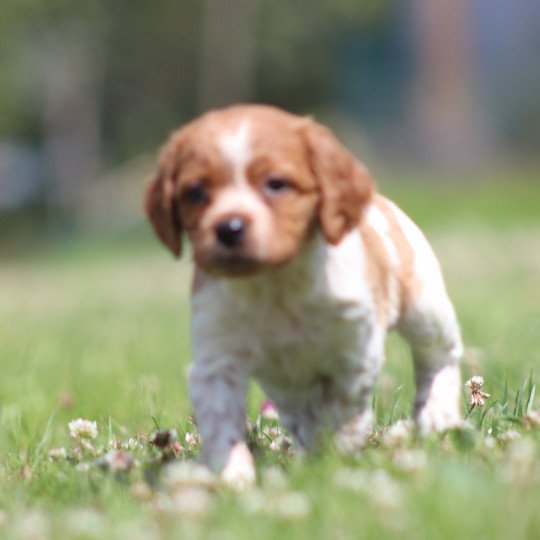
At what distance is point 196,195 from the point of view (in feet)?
13.2

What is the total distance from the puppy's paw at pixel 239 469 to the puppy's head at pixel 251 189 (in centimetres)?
58

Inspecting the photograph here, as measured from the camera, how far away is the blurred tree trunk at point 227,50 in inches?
1468

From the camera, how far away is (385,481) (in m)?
3.35

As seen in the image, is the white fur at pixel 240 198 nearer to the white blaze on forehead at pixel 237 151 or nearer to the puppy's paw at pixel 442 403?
the white blaze on forehead at pixel 237 151

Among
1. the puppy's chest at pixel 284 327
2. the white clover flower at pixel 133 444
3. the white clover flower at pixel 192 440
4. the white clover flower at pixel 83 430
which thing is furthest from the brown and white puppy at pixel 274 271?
the white clover flower at pixel 83 430

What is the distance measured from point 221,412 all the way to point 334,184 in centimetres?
83

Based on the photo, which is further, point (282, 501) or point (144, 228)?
point (144, 228)

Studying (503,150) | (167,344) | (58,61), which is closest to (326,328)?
(167,344)

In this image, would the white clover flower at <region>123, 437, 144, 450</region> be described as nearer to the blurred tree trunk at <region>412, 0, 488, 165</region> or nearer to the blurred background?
the blurred background

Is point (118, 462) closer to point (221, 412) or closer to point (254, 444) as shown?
point (221, 412)

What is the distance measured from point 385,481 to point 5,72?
32.4 metres

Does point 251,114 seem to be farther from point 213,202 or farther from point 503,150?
point 503,150

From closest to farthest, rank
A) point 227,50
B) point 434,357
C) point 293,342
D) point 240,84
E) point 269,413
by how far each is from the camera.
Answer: point 293,342
point 434,357
point 269,413
point 240,84
point 227,50

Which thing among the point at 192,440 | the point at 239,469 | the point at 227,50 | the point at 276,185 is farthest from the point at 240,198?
the point at 227,50
